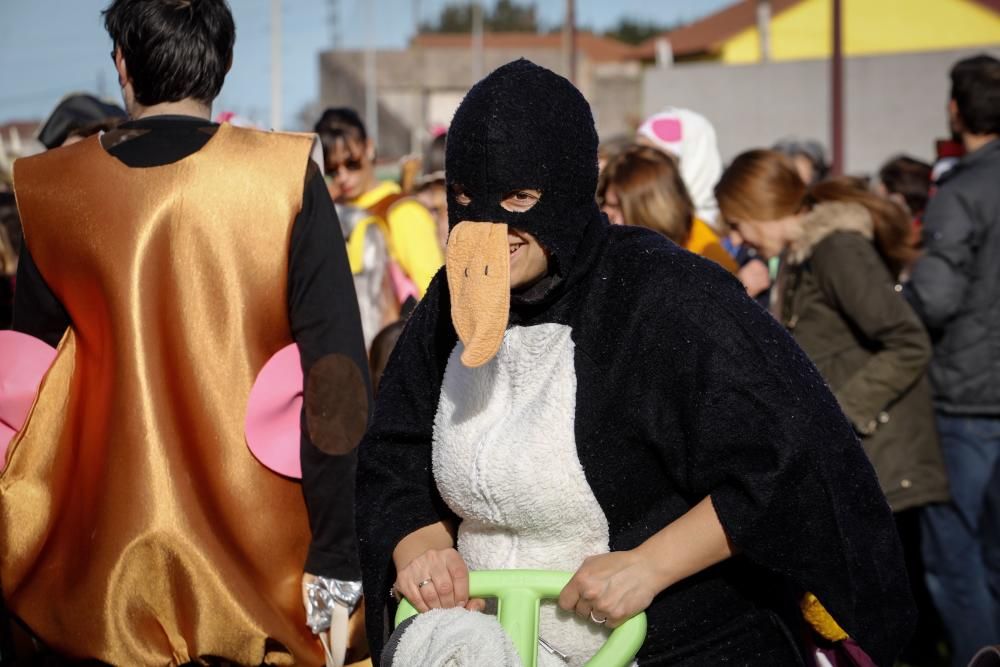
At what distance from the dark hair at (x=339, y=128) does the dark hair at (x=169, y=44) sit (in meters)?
2.36

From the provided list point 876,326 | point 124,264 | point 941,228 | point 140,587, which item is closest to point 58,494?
point 140,587

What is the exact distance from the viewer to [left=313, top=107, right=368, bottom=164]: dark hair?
5219mm

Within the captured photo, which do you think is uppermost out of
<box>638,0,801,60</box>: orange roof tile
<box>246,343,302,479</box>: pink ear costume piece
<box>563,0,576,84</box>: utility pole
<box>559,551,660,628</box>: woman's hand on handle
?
<box>638,0,801,60</box>: orange roof tile

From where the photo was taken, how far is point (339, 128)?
17.1ft

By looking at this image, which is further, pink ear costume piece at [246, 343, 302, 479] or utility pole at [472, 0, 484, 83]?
utility pole at [472, 0, 484, 83]

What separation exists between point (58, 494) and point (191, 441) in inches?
12.3

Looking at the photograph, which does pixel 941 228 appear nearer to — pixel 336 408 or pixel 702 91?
pixel 336 408

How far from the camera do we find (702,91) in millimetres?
25328

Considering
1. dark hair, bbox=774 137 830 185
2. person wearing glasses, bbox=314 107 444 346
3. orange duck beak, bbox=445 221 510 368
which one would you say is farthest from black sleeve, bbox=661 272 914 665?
dark hair, bbox=774 137 830 185

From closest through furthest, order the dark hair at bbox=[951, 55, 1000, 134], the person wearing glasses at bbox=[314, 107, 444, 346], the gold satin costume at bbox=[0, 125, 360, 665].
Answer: the gold satin costume at bbox=[0, 125, 360, 665], the dark hair at bbox=[951, 55, 1000, 134], the person wearing glasses at bbox=[314, 107, 444, 346]

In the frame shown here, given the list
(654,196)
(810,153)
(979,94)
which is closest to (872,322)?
(654,196)

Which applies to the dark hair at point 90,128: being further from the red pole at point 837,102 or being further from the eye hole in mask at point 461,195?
the red pole at point 837,102

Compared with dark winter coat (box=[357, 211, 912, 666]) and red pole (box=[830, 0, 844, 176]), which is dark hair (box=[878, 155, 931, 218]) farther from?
red pole (box=[830, 0, 844, 176])

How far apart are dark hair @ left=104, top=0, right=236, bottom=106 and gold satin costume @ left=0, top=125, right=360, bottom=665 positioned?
0.59 ft
